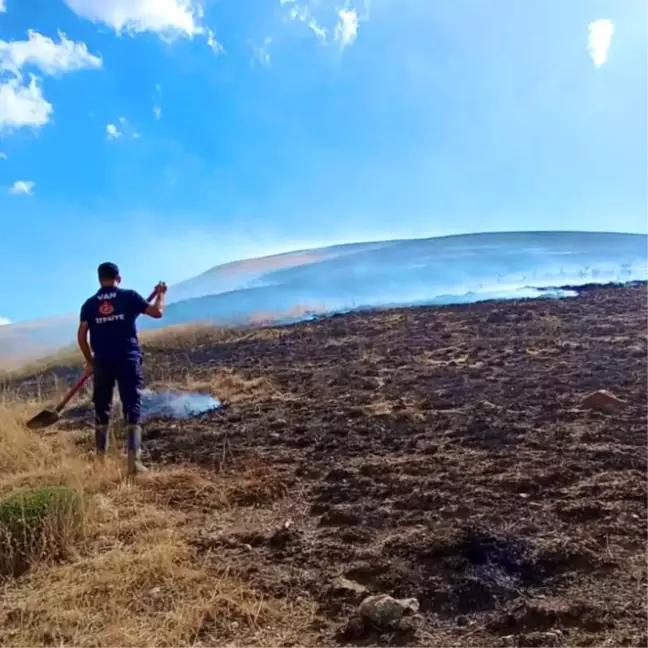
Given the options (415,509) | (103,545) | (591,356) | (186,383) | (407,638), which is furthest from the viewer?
(186,383)

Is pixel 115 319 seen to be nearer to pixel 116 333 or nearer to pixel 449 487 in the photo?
pixel 116 333

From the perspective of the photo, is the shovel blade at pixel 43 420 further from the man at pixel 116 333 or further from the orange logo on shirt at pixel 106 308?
the orange logo on shirt at pixel 106 308

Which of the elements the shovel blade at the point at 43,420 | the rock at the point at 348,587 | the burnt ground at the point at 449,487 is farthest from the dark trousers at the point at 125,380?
the rock at the point at 348,587

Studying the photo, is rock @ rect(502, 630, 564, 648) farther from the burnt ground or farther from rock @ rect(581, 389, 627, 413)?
rock @ rect(581, 389, 627, 413)

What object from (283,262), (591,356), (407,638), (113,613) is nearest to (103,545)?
(113,613)

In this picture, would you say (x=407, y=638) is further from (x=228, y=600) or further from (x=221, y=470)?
(x=221, y=470)

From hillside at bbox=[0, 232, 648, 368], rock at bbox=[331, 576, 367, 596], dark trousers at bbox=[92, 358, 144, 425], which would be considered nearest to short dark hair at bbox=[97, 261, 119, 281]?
dark trousers at bbox=[92, 358, 144, 425]
